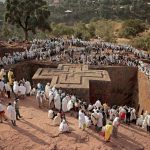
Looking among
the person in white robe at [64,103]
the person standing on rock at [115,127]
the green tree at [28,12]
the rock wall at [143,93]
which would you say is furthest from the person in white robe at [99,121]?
the green tree at [28,12]

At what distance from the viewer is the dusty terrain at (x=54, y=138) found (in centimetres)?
1266

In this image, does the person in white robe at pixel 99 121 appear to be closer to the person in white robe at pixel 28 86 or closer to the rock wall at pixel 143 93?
the person in white robe at pixel 28 86

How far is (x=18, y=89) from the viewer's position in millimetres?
16875

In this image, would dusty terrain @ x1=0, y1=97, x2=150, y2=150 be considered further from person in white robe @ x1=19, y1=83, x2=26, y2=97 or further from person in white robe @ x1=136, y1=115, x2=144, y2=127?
person in white robe @ x1=19, y1=83, x2=26, y2=97

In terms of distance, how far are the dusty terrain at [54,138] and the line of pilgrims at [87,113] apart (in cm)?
34

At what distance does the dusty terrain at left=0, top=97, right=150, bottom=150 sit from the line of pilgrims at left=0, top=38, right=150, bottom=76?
8.64 meters

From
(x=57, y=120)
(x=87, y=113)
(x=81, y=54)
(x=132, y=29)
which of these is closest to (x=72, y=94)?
(x=87, y=113)

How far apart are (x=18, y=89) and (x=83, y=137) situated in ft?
16.4

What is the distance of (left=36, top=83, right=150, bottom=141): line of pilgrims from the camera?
13.8 meters

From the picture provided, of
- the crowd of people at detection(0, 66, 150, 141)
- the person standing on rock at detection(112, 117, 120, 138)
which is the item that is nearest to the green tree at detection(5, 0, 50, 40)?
the crowd of people at detection(0, 66, 150, 141)

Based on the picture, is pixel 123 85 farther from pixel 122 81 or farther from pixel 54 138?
pixel 54 138

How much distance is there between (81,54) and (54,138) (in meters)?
13.1

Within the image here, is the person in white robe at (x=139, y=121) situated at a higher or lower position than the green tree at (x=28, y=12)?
lower

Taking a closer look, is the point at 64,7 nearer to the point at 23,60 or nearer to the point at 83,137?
the point at 23,60
